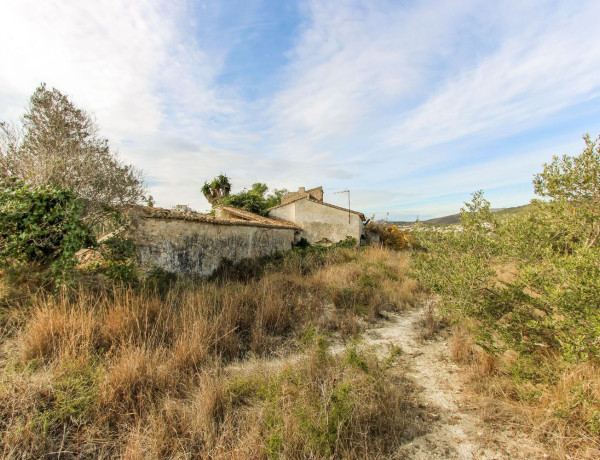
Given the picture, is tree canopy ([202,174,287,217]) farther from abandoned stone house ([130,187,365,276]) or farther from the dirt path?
the dirt path

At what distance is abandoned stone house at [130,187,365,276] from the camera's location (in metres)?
6.88

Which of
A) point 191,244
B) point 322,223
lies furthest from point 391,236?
point 191,244

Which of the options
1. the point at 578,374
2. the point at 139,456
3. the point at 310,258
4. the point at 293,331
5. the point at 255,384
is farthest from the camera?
the point at 310,258

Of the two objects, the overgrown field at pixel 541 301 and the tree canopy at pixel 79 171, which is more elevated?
the tree canopy at pixel 79 171

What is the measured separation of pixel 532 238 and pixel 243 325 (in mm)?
Result: 4888

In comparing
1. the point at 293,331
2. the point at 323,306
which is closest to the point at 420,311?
the point at 323,306

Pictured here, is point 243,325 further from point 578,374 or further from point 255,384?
point 578,374

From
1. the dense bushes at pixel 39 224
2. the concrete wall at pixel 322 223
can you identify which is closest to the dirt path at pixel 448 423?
the dense bushes at pixel 39 224

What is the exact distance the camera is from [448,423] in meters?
3.03

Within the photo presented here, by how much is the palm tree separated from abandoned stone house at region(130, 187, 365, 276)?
290 inches

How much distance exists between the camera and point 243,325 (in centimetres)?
505

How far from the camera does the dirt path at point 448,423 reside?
2.60 meters

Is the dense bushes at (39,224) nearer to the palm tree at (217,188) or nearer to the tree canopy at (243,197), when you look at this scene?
the tree canopy at (243,197)

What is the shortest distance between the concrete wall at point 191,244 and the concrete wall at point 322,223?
623cm
